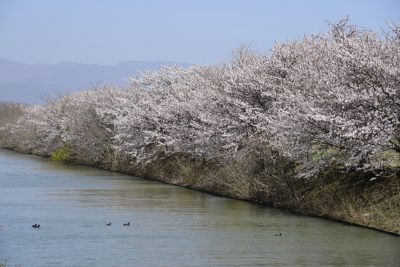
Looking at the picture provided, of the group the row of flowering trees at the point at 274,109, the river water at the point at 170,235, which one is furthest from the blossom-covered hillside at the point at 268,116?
the river water at the point at 170,235

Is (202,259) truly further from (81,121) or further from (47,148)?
(47,148)

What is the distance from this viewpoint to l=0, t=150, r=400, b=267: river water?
1962 cm

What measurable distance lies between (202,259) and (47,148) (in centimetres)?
5862

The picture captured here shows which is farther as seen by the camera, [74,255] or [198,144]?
[198,144]

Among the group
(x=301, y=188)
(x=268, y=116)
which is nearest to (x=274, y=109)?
(x=268, y=116)

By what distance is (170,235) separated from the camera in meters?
23.7

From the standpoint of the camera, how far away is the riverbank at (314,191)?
968 inches

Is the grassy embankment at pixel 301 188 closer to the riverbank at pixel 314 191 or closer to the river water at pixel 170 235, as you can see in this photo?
the riverbank at pixel 314 191

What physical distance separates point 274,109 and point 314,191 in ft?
12.6

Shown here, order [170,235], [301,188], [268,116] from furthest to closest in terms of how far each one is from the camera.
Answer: [268,116], [301,188], [170,235]

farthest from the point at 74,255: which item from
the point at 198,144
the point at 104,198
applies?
the point at 198,144

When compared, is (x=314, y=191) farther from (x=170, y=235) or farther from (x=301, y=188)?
(x=170, y=235)

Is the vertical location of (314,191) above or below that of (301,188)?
below

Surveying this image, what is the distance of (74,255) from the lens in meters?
20.0
